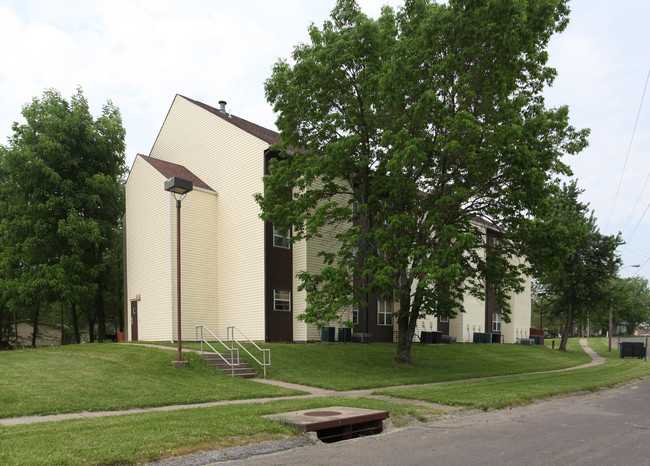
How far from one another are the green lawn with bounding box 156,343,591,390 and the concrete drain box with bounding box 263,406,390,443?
212 inches

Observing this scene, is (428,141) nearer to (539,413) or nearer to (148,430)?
(539,413)

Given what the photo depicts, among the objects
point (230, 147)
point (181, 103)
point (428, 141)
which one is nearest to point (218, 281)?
point (230, 147)

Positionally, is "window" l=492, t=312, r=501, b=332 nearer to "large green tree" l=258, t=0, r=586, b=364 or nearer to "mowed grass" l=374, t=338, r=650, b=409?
"large green tree" l=258, t=0, r=586, b=364

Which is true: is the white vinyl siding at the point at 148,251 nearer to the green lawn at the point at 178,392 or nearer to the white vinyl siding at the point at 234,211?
the white vinyl siding at the point at 234,211

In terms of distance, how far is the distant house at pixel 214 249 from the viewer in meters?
24.4

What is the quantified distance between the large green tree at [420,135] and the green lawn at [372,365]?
1788mm

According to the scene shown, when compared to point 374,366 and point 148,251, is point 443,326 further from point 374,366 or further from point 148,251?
point 148,251

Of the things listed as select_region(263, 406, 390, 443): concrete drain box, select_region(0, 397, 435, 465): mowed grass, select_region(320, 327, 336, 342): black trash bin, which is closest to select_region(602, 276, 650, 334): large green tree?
select_region(320, 327, 336, 342): black trash bin

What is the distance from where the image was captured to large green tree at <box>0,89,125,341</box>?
2812cm

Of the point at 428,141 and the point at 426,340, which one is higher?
the point at 428,141

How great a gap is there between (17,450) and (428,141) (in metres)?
16.0

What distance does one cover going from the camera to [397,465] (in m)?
6.45

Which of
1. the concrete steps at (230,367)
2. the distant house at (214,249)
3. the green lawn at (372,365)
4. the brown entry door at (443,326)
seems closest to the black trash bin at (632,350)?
the green lawn at (372,365)

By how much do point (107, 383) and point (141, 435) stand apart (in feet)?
20.7
